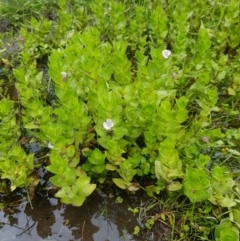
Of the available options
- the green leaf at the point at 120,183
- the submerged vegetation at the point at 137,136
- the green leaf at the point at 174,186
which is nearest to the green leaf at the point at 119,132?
the submerged vegetation at the point at 137,136

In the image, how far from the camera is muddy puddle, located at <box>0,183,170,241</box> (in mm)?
1771

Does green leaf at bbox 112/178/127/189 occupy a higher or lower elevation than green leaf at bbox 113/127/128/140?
lower

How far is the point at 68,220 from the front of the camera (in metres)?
1.82

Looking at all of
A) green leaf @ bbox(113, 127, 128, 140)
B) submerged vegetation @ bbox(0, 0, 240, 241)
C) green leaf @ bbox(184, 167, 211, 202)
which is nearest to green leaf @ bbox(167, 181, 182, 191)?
submerged vegetation @ bbox(0, 0, 240, 241)

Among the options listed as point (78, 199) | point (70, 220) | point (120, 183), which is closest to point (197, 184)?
point (120, 183)

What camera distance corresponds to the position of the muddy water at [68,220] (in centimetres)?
177

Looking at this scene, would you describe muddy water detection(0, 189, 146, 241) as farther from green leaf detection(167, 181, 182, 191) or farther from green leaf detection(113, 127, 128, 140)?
green leaf detection(113, 127, 128, 140)

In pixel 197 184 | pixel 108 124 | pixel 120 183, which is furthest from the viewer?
pixel 120 183

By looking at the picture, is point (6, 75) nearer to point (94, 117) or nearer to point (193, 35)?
point (94, 117)

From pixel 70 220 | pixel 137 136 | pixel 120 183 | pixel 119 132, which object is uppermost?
pixel 119 132

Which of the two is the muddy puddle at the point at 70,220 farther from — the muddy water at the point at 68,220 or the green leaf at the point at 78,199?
the green leaf at the point at 78,199

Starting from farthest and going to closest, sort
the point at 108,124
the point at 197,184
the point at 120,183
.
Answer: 1. the point at 120,183
2. the point at 108,124
3. the point at 197,184

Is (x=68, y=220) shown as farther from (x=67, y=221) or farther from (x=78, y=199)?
(x=78, y=199)

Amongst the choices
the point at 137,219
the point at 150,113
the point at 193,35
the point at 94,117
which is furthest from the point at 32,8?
the point at 137,219
